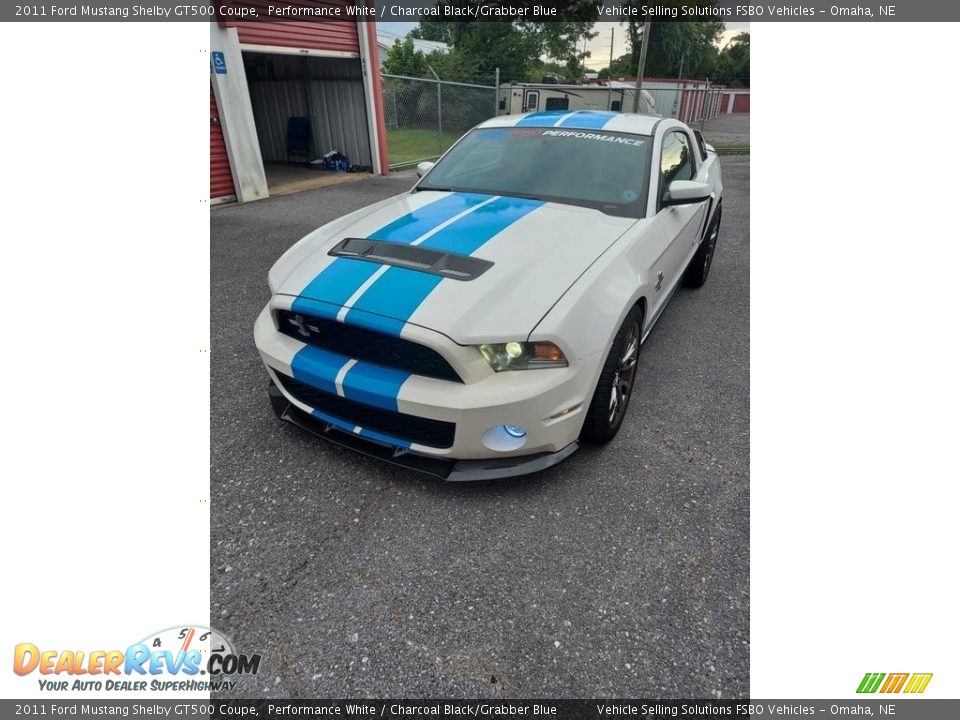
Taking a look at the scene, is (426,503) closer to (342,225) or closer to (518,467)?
(518,467)

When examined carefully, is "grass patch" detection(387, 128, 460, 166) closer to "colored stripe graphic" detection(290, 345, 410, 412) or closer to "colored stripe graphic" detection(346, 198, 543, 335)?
"colored stripe graphic" detection(346, 198, 543, 335)

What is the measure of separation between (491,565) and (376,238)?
5.32 ft

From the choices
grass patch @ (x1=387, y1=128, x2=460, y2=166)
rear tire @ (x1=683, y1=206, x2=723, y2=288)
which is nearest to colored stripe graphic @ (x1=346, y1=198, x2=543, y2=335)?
rear tire @ (x1=683, y1=206, x2=723, y2=288)

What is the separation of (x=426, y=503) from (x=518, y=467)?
432 millimetres

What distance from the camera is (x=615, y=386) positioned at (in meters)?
2.48

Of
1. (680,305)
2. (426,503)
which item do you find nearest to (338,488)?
(426,503)

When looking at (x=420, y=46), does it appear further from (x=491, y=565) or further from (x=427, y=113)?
(x=491, y=565)

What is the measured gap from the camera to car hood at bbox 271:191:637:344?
201 cm

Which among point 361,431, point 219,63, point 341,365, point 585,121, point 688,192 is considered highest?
point 219,63

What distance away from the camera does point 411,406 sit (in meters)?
2.01

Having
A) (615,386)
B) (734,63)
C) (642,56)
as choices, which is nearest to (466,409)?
(615,386)

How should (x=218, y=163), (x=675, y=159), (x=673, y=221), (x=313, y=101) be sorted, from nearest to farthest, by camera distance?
(x=673, y=221) → (x=675, y=159) → (x=218, y=163) → (x=313, y=101)
